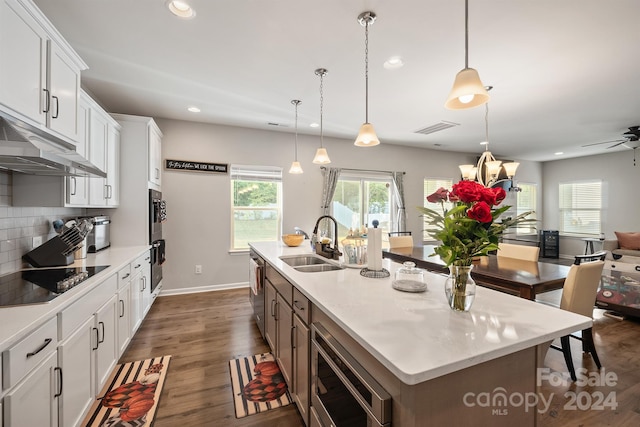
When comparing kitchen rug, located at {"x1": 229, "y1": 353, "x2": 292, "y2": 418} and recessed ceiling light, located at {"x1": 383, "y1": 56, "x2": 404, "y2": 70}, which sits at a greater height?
recessed ceiling light, located at {"x1": 383, "y1": 56, "x2": 404, "y2": 70}

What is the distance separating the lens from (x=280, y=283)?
2.14 m

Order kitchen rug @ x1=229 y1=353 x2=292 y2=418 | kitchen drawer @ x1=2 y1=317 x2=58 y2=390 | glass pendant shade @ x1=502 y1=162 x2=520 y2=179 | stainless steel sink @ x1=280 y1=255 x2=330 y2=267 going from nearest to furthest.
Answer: kitchen drawer @ x1=2 y1=317 x2=58 y2=390
kitchen rug @ x1=229 y1=353 x2=292 y2=418
stainless steel sink @ x1=280 y1=255 x2=330 y2=267
glass pendant shade @ x1=502 y1=162 x2=520 y2=179

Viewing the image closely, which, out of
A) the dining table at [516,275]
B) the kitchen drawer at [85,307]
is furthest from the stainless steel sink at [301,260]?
the kitchen drawer at [85,307]

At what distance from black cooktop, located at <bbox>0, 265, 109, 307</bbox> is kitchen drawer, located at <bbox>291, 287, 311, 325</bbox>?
1.31 meters

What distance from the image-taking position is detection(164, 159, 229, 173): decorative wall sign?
437cm

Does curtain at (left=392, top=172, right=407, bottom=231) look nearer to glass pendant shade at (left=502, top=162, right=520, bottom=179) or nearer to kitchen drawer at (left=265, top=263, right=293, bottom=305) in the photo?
glass pendant shade at (left=502, top=162, right=520, bottom=179)

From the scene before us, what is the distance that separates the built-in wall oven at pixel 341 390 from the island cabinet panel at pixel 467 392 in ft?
0.11

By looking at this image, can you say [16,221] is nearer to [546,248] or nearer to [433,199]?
[433,199]

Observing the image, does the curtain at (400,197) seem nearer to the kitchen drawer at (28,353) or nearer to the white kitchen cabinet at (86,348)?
the white kitchen cabinet at (86,348)

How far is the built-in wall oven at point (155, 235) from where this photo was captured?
352 centimetres

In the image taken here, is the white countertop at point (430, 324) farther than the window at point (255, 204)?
No

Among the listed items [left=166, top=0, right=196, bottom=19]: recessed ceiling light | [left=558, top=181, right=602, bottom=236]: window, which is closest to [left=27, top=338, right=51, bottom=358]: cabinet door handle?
[left=166, top=0, right=196, bottom=19]: recessed ceiling light

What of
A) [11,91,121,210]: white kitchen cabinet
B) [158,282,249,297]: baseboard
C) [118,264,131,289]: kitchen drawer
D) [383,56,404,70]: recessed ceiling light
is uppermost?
[383,56,404,70]: recessed ceiling light

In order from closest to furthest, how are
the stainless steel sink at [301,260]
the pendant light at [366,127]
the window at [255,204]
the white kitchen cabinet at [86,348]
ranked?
the white kitchen cabinet at [86,348], the pendant light at [366,127], the stainless steel sink at [301,260], the window at [255,204]
